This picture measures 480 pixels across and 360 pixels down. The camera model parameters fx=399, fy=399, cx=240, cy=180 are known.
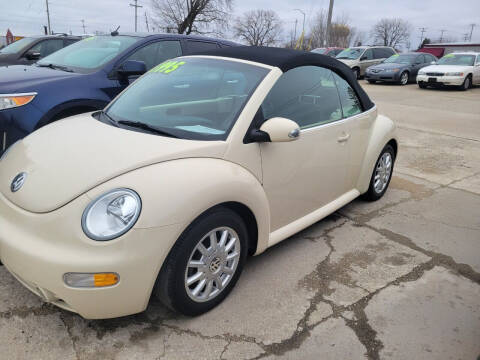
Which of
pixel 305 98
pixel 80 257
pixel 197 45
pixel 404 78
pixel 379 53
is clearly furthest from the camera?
pixel 379 53

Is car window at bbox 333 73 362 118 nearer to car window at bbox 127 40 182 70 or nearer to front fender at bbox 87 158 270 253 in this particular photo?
front fender at bbox 87 158 270 253

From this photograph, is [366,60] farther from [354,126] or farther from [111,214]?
[111,214]

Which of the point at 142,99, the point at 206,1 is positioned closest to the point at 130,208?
the point at 142,99

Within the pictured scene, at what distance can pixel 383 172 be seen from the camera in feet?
14.3

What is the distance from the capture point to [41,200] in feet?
6.86

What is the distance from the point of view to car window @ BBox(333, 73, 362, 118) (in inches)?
139

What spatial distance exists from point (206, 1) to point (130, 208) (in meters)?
43.3

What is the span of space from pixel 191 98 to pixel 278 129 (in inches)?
30.2

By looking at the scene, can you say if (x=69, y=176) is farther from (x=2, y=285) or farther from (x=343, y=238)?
(x=343, y=238)

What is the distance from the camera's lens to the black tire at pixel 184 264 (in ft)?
7.02

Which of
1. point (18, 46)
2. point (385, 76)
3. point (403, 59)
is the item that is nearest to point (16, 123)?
point (18, 46)

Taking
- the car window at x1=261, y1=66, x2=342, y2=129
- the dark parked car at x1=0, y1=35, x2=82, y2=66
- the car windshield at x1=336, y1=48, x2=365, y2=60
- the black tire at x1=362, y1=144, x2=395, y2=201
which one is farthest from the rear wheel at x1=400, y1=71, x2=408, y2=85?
the car window at x1=261, y1=66, x2=342, y2=129

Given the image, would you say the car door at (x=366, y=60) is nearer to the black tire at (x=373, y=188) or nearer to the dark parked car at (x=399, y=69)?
the dark parked car at (x=399, y=69)

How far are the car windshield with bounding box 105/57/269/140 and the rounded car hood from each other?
0.15m
